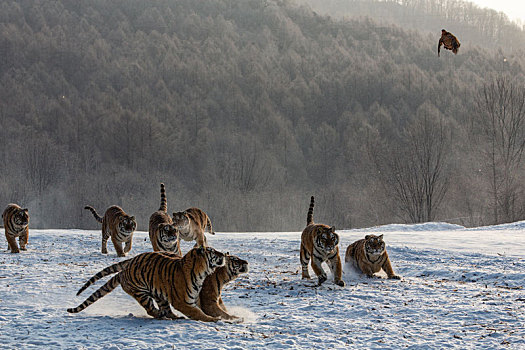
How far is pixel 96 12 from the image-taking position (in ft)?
344

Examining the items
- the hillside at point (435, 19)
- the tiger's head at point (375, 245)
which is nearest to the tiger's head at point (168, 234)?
the tiger's head at point (375, 245)

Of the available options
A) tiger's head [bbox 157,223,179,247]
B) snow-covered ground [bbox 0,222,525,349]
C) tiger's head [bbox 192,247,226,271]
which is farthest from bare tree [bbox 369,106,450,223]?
tiger's head [bbox 192,247,226,271]

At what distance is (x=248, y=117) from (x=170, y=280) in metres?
70.1

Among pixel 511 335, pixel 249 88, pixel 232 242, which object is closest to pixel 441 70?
pixel 249 88

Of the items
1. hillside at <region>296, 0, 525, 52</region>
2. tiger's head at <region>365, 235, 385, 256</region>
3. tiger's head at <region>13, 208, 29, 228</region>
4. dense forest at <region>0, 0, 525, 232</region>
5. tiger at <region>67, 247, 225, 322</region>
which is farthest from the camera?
hillside at <region>296, 0, 525, 52</region>

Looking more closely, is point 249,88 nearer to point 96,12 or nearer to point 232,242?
point 96,12

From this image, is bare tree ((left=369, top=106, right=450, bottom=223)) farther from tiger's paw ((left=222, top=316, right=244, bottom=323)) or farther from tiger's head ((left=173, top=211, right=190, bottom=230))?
tiger's paw ((left=222, top=316, right=244, bottom=323))

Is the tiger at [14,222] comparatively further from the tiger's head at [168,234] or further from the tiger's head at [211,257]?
the tiger's head at [211,257]

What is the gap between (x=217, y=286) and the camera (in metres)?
7.79

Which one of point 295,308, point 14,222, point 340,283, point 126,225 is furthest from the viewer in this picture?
point 126,225

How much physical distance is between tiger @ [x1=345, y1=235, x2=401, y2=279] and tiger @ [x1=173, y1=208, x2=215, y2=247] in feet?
13.3

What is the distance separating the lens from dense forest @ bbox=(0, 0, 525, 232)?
4878 centimetres

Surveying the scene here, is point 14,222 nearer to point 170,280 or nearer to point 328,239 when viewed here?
point 170,280

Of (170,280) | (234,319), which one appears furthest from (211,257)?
(234,319)
